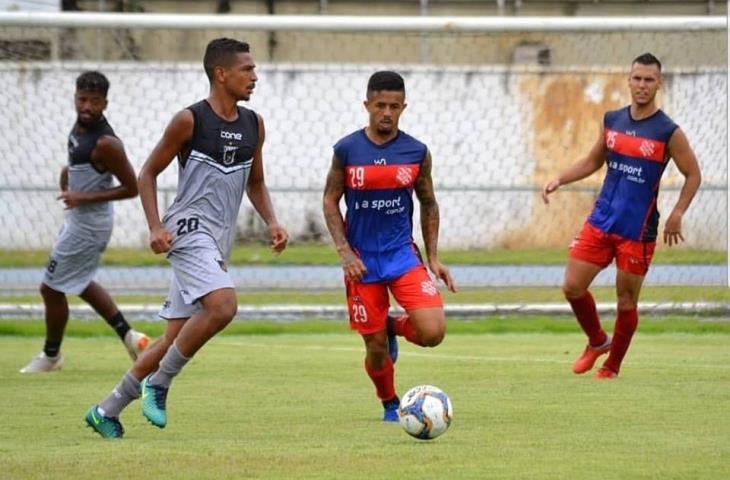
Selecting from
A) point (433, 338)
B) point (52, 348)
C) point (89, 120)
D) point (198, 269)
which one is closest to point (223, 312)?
point (198, 269)

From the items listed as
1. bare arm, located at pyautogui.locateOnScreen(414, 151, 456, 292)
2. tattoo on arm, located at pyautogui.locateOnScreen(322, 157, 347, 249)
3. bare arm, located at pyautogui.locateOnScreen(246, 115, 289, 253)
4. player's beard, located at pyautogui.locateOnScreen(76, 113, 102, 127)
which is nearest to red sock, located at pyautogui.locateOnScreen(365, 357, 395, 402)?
bare arm, located at pyautogui.locateOnScreen(414, 151, 456, 292)

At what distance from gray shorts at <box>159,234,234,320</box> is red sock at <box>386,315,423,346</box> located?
52.8 inches

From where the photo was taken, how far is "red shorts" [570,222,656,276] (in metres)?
11.4

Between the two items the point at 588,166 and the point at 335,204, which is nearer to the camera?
the point at 335,204

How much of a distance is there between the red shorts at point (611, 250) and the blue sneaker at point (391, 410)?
276 centimetres

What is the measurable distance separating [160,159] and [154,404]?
1.36 m

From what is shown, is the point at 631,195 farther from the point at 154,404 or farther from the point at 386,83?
the point at 154,404

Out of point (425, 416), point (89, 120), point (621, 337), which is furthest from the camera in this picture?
point (89, 120)

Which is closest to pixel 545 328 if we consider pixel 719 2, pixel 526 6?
pixel 719 2

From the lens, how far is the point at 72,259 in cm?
1258

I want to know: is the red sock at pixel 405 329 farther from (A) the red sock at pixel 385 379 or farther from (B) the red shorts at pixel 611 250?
(B) the red shorts at pixel 611 250

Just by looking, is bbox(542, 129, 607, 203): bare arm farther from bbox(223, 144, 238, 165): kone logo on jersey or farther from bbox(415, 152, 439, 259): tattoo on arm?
bbox(223, 144, 238, 165): kone logo on jersey

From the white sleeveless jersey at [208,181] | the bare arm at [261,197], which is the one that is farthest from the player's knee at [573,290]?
the white sleeveless jersey at [208,181]

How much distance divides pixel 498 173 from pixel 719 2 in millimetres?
7652
